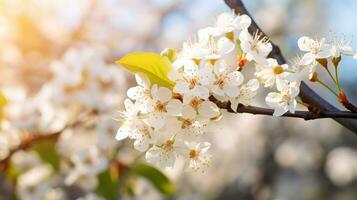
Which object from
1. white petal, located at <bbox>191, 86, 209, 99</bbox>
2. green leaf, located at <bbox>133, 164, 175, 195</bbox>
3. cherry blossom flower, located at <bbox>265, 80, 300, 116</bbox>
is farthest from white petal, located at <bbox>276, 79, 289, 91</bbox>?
green leaf, located at <bbox>133, 164, 175, 195</bbox>

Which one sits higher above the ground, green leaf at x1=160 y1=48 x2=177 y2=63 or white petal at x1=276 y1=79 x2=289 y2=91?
green leaf at x1=160 y1=48 x2=177 y2=63

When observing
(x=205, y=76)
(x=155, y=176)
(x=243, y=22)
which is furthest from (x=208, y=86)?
(x=155, y=176)

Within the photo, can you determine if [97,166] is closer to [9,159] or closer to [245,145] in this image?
[9,159]

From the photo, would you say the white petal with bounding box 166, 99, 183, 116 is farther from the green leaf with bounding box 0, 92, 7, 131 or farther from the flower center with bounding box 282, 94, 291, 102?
the green leaf with bounding box 0, 92, 7, 131

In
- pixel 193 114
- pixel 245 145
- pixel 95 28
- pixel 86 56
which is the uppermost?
pixel 193 114

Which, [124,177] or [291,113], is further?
[124,177]

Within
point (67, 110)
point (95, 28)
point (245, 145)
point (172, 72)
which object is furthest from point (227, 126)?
point (172, 72)

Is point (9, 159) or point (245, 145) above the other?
point (9, 159)
